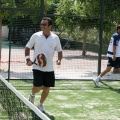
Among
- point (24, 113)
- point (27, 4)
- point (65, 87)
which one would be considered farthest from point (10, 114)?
point (27, 4)

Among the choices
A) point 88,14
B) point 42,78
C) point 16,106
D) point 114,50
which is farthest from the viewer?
point 88,14

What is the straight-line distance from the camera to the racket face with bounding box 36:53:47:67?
5.74 m

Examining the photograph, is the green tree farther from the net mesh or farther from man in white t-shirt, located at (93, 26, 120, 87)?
the net mesh

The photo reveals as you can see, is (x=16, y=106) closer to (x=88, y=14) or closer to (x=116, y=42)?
(x=116, y=42)

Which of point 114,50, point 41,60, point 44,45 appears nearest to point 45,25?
point 44,45

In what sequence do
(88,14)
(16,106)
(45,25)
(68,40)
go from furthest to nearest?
(68,40)
(88,14)
(45,25)
(16,106)

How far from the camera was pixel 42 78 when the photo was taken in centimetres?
595

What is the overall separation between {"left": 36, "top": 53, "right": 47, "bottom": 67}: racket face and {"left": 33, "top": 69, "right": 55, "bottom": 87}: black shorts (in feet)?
0.55

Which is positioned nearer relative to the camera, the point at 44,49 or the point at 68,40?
the point at 44,49

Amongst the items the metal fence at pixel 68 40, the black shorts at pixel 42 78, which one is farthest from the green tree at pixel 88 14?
the black shorts at pixel 42 78

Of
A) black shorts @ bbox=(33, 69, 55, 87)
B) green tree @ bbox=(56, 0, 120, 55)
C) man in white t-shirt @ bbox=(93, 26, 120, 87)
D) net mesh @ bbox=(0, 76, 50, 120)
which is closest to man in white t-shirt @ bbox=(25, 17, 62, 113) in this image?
black shorts @ bbox=(33, 69, 55, 87)

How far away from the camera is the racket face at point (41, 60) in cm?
574

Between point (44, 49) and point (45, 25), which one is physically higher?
point (45, 25)

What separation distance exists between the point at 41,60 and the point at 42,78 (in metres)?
0.37
